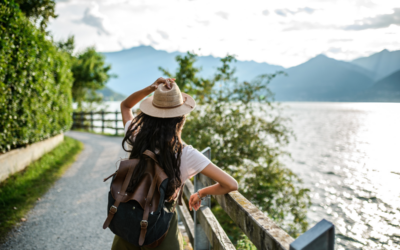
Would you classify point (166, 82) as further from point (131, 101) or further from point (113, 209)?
point (113, 209)

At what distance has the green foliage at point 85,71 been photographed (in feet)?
70.2

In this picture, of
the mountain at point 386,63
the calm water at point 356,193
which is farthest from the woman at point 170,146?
the mountain at point 386,63

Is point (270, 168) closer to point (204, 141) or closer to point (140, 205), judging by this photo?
point (204, 141)

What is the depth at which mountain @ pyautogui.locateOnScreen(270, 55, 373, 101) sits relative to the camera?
147 m

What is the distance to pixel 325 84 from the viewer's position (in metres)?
173

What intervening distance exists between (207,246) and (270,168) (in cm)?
451

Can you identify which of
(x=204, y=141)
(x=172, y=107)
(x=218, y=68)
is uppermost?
(x=218, y=68)

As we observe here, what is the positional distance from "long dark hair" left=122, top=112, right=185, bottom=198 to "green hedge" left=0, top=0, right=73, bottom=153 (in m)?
4.55

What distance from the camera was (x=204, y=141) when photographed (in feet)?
21.4

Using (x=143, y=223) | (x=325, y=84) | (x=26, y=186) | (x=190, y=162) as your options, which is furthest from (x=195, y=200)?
(x=325, y=84)

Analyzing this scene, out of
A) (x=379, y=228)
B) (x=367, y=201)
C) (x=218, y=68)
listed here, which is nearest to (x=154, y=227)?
(x=218, y=68)

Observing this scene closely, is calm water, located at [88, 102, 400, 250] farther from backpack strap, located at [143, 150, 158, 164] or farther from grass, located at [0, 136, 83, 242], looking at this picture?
grass, located at [0, 136, 83, 242]

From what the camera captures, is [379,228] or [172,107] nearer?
[172,107]

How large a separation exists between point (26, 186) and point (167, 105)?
5.44 meters
